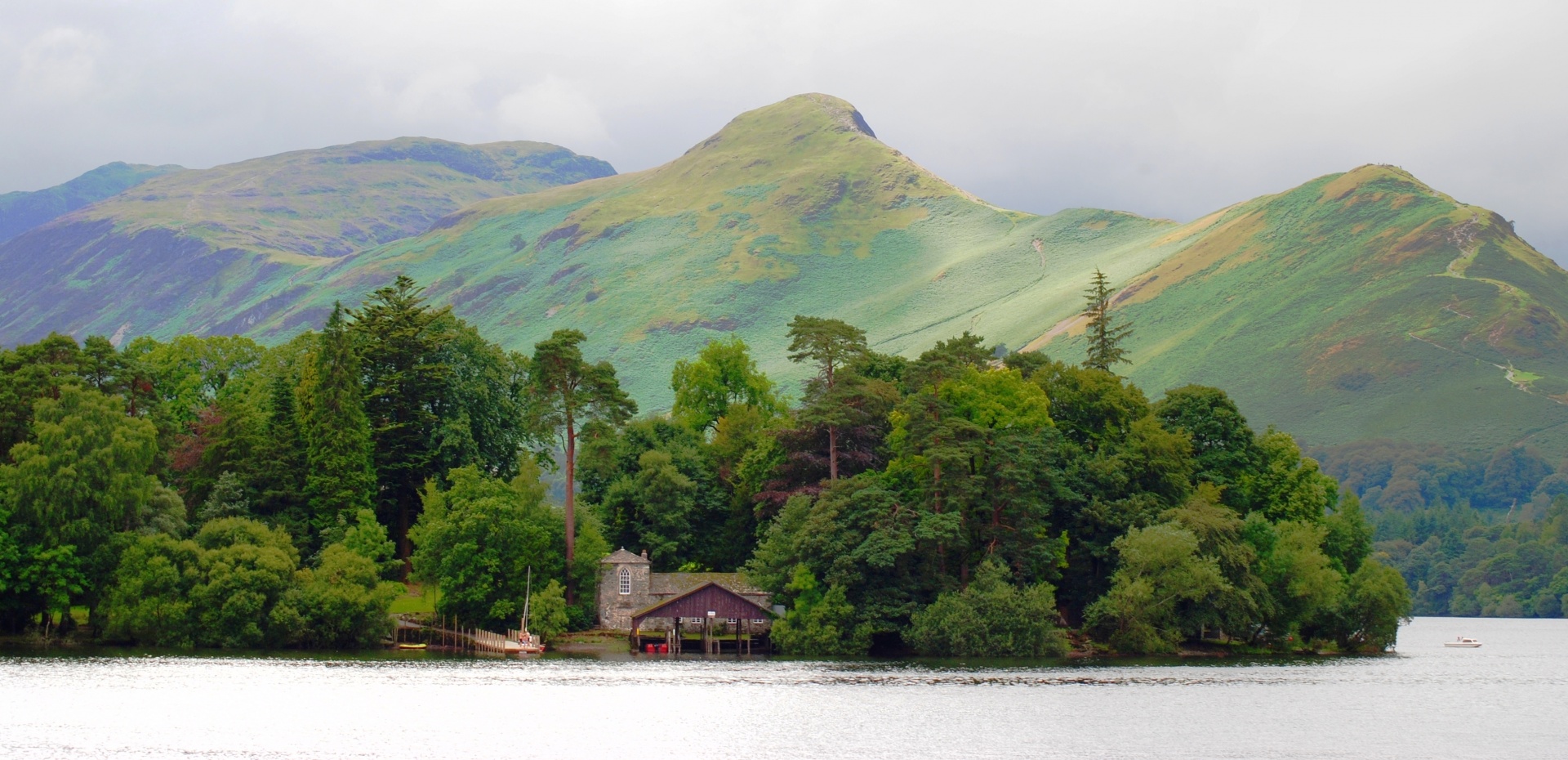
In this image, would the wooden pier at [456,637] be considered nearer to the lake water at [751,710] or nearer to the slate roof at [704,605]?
the lake water at [751,710]

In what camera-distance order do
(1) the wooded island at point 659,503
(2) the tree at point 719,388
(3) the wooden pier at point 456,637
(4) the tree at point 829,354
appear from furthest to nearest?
1. (2) the tree at point 719,388
2. (4) the tree at point 829,354
3. (3) the wooden pier at point 456,637
4. (1) the wooded island at point 659,503

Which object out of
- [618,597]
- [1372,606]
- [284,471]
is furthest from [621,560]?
[1372,606]

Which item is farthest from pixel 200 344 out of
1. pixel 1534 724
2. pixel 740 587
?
pixel 1534 724

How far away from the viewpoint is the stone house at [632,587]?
86.6m

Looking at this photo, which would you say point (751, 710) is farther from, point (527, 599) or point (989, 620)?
point (527, 599)

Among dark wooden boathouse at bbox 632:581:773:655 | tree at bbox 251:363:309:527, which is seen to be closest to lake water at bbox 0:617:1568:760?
dark wooden boathouse at bbox 632:581:773:655

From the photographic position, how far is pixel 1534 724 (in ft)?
180

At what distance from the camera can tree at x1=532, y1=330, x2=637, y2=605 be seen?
87.1 meters

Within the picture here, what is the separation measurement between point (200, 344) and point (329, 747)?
7404 cm

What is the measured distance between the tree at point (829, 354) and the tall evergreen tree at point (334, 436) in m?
27.0

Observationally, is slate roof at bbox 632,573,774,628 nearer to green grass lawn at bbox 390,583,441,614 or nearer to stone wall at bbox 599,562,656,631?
stone wall at bbox 599,562,656,631

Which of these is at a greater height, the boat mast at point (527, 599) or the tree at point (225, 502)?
the tree at point (225, 502)

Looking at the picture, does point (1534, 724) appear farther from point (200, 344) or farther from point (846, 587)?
point (200, 344)

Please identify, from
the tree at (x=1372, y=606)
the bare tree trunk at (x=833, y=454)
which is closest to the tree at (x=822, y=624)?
the bare tree trunk at (x=833, y=454)
